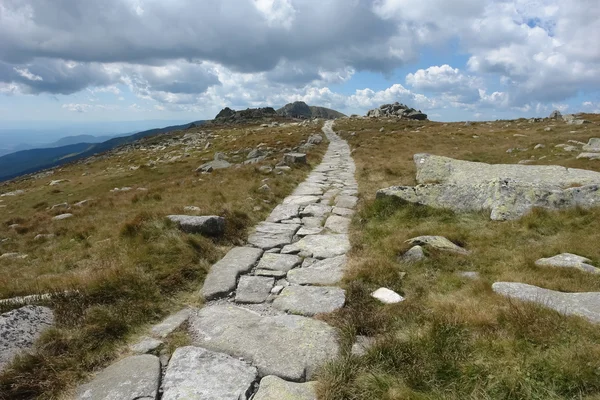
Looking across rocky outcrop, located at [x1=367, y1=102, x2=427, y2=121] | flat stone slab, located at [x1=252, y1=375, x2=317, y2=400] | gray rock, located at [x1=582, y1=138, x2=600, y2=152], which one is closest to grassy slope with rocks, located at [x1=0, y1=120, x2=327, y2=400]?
flat stone slab, located at [x1=252, y1=375, x2=317, y2=400]

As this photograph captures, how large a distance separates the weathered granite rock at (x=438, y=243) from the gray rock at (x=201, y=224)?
478cm

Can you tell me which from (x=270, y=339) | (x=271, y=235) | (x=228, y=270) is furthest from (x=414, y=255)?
(x=271, y=235)

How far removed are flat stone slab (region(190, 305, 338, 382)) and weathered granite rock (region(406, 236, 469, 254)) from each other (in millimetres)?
3573

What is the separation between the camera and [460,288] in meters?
6.01

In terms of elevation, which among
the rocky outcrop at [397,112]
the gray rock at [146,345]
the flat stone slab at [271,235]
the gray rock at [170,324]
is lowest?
the flat stone slab at [271,235]

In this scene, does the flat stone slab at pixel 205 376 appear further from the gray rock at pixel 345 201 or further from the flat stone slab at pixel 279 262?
the gray rock at pixel 345 201

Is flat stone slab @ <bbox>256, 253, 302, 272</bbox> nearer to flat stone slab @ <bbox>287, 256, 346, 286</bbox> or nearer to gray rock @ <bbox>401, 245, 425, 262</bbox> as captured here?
flat stone slab @ <bbox>287, 256, 346, 286</bbox>

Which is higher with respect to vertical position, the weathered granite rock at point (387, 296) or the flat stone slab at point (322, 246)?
the weathered granite rock at point (387, 296)

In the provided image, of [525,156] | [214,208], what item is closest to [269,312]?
[214,208]

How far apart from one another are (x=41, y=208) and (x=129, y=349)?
28837mm

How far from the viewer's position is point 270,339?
4953 mm

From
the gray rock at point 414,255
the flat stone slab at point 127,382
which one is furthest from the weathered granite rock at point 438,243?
the flat stone slab at point 127,382

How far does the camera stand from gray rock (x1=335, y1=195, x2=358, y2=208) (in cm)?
1304

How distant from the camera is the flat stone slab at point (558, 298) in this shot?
4.79 metres
